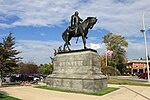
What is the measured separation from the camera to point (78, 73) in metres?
19.0

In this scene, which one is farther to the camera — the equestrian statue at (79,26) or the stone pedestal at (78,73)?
the equestrian statue at (79,26)

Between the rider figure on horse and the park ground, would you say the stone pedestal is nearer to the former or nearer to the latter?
the park ground

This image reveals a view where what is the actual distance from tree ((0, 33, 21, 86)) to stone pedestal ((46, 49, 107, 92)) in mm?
5295

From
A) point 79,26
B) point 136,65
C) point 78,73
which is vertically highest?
point 79,26

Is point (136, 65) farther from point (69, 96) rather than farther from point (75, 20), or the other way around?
point (69, 96)

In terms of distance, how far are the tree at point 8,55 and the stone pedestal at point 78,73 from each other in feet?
17.4

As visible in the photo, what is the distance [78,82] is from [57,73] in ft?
11.5

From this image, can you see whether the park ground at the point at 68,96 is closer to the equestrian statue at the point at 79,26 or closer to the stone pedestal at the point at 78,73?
the stone pedestal at the point at 78,73

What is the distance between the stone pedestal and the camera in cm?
1781

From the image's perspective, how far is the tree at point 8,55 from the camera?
74.8ft

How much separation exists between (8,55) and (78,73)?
9.09 meters

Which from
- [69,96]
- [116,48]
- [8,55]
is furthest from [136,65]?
[69,96]

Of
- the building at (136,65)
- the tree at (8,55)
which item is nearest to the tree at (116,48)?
the building at (136,65)

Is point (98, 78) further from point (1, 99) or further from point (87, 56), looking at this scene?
point (1, 99)
